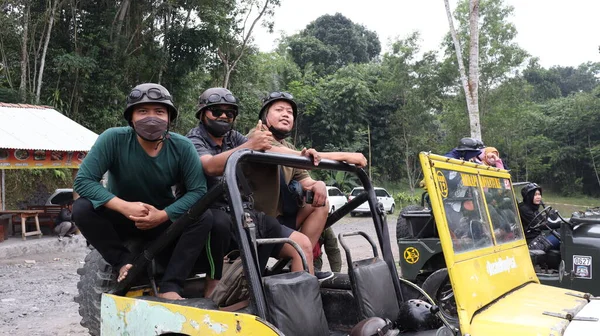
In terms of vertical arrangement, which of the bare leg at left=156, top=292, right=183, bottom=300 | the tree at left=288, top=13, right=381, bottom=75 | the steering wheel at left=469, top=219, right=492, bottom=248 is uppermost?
the tree at left=288, top=13, right=381, bottom=75

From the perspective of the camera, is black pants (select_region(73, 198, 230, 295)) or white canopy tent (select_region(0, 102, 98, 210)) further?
white canopy tent (select_region(0, 102, 98, 210))

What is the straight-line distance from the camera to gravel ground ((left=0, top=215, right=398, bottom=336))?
6.00 meters

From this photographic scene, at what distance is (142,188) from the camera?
11.1ft

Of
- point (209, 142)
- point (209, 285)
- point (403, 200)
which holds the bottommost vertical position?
point (403, 200)

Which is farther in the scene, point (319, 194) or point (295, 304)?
point (319, 194)

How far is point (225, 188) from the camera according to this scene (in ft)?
8.93

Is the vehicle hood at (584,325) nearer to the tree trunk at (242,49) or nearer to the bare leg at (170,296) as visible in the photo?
the bare leg at (170,296)

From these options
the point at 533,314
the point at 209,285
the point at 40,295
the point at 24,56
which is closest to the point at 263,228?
the point at 209,285

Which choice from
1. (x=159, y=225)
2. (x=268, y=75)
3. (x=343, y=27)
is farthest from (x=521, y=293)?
(x=343, y=27)

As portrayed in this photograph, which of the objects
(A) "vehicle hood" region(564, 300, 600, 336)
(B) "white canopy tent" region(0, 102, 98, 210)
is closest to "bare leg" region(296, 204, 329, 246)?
(A) "vehicle hood" region(564, 300, 600, 336)

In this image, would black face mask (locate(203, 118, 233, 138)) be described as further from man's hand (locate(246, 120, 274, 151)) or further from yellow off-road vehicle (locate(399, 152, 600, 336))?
yellow off-road vehicle (locate(399, 152, 600, 336))

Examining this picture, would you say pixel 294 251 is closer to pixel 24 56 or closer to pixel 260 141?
pixel 260 141

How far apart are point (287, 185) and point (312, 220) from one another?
31cm

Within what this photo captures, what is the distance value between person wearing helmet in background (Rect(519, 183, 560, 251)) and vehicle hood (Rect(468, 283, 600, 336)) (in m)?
3.24
